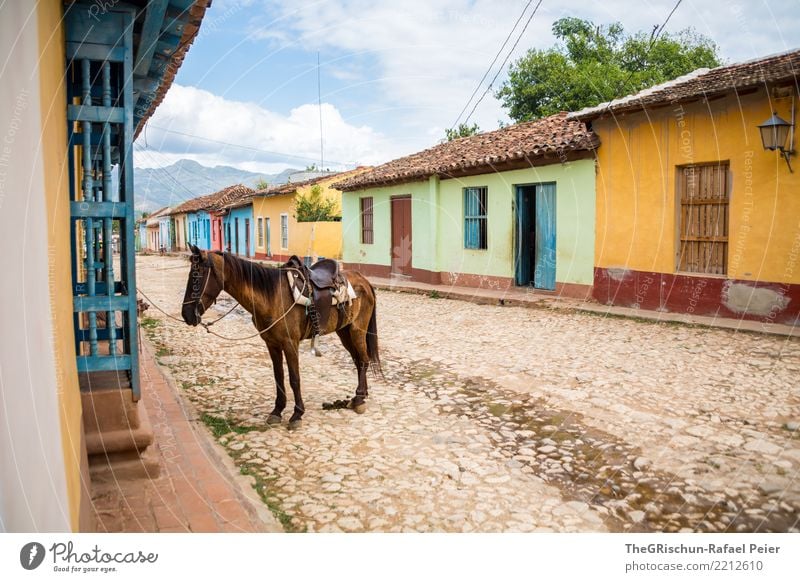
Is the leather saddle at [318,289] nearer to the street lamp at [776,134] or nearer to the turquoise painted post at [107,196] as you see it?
the turquoise painted post at [107,196]

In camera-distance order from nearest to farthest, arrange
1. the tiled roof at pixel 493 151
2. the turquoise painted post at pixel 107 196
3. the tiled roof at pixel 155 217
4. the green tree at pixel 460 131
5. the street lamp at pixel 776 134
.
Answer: the turquoise painted post at pixel 107 196 < the street lamp at pixel 776 134 < the tiled roof at pixel 493 151 < the green tree at pixel 460 131 < the tiled roof at pixel 155 217

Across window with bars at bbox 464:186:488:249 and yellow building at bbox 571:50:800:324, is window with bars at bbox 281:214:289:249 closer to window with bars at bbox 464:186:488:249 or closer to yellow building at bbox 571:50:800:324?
window with bars at bbox 464:186:488:249

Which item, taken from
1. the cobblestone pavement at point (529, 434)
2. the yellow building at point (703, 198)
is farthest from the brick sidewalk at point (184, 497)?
the yellow building at point (703, 198)

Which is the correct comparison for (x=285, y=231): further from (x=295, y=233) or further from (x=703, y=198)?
(x=703, y=198)

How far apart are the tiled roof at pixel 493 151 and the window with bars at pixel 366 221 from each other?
0.58 metres

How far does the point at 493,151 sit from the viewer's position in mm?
13469

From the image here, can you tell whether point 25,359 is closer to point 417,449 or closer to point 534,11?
point 417,449

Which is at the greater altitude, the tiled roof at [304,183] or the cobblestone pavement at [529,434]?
the tiled roof at [304,183]

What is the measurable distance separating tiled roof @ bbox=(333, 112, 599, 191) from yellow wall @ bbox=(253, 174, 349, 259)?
3.78 metres

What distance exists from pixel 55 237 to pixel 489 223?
1180cm

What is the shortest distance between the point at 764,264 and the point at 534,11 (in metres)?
4.64

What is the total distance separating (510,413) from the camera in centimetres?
471

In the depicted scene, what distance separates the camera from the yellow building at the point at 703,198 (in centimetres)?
800

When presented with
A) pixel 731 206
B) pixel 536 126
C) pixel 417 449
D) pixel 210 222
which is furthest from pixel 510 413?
pixel 210 222
